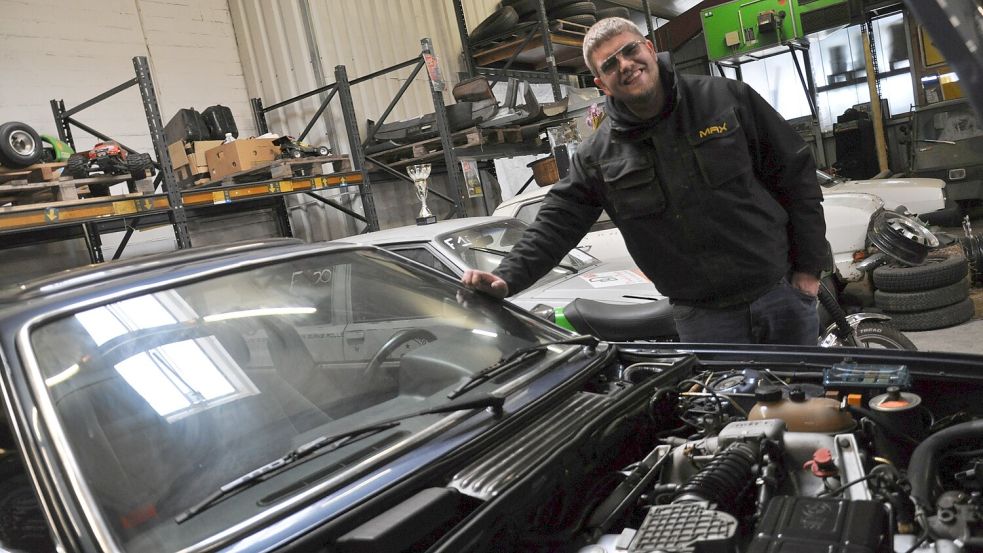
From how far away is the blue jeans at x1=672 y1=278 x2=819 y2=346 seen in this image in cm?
250

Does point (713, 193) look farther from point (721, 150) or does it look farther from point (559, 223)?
point (559, 223)

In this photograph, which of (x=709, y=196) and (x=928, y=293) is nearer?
(x=709, y=196)

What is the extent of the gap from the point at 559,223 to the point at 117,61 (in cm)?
479

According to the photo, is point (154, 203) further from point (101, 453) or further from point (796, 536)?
point (796, 536)

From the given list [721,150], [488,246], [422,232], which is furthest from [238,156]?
[721,150]

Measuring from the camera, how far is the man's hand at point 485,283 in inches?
86.1

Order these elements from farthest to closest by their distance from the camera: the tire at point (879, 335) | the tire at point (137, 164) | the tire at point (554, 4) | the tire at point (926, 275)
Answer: the tire at point (554, 4), the tire at point (926, 275), the tire at point (137, 164), the tire at point (879, 335)

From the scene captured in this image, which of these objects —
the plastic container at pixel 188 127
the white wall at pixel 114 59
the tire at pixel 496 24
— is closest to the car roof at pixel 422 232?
the plastic container at pixel 188 127

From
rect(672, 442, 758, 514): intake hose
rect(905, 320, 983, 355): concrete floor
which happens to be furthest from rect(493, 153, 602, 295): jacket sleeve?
rect(905, 320, 983, 355): concrete floor

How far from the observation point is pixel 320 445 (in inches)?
53.8

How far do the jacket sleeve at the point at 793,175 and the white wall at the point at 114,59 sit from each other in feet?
16.6

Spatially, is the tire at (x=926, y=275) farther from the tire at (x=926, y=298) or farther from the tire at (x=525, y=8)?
the tire at (x=525, y=8)

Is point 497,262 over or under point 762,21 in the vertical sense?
under

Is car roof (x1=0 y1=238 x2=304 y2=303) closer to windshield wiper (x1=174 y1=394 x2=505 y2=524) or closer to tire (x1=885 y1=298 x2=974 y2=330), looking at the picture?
windshield wiper (x1=174 y1=394 x2=505 y2=524)
